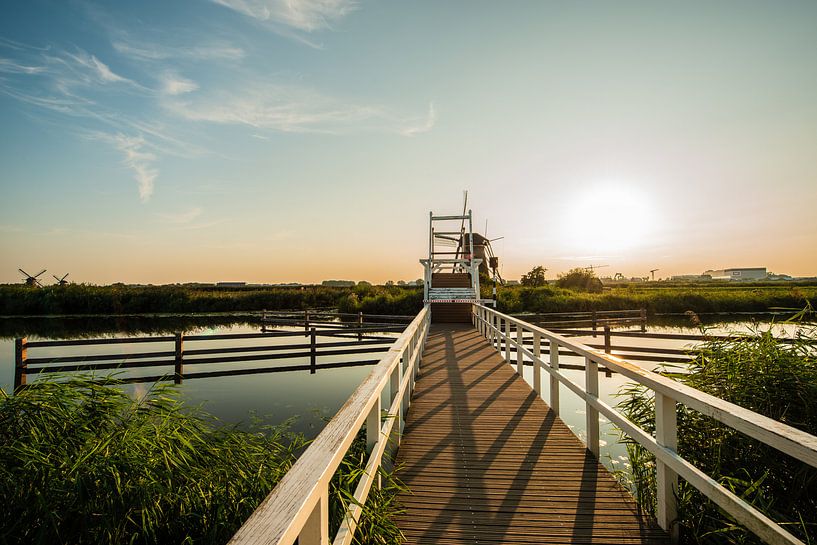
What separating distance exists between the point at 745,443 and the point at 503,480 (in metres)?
1.90

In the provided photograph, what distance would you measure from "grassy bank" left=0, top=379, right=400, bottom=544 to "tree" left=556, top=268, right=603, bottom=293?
4508cm

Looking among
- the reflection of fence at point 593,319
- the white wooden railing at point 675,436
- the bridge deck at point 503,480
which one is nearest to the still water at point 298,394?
the reflection of fence at point 593,319

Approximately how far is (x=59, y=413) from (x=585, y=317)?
94.7 feet

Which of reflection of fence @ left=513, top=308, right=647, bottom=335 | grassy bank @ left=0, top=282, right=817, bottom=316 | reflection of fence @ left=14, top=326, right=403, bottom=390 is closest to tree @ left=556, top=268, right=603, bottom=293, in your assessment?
grassy bank @ left=0, top=282, right=817, bottom=316

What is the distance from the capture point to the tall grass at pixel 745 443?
103 inches

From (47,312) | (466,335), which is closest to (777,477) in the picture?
(466,335)

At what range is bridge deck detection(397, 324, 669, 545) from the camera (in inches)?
115

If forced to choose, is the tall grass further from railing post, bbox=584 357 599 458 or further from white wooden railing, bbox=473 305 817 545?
railing post, bbox=584 357 599 458

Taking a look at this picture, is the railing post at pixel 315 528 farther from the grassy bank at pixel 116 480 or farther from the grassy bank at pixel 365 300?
the grassy bank at pixel 365 300

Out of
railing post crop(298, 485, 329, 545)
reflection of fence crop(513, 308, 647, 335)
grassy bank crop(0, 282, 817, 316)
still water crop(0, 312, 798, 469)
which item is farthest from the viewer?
grassy bank crop(0, 282, 817, 316)

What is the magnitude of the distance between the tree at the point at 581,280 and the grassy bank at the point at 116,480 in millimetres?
45077

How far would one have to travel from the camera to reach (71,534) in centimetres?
309

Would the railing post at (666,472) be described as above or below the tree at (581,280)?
below

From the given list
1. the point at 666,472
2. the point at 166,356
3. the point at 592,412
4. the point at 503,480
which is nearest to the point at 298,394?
the point at 166,356
